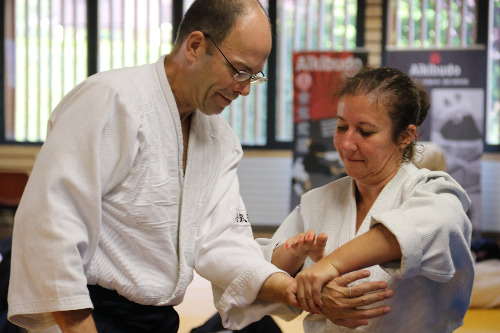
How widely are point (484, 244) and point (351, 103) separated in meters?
4.84

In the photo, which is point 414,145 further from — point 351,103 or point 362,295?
point 362,295

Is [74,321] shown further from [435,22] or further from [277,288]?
[435,22]

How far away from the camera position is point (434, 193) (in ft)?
5.48

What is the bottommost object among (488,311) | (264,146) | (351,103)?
(488,311)

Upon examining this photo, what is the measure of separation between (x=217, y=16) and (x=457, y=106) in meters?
5.83

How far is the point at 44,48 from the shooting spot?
8.79 m

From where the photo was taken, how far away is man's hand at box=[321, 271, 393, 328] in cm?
166

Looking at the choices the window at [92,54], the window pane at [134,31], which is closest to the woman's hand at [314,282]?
the window at [92,54]

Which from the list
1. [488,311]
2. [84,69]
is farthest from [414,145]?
[84,69]

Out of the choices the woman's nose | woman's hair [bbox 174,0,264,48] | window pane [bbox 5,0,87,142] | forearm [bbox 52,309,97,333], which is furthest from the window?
forearm [bbox 52,309,97,333]

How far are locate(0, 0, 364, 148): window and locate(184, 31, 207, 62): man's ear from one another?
6.71m

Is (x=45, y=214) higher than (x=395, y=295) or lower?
higher

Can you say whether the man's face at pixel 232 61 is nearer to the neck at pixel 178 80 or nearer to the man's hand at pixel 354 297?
the neck at pixel 178 80

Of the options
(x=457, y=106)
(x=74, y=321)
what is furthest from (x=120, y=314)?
(x=457, y=106)
